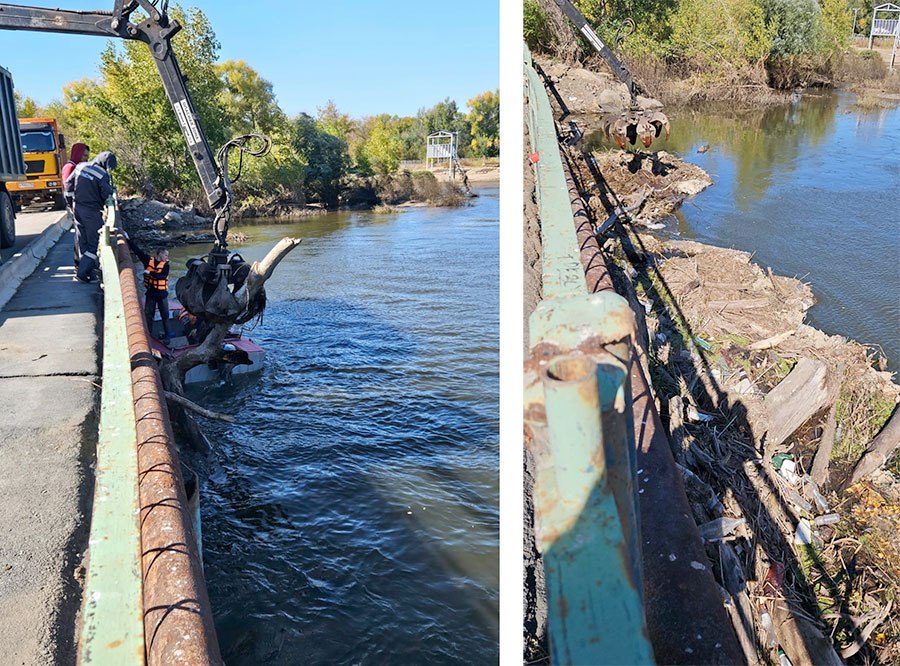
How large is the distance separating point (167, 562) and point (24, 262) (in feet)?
29.0

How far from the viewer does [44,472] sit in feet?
12.6

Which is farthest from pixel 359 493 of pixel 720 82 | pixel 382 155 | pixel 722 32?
pixel 382 155

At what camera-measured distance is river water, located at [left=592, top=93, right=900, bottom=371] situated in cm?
846

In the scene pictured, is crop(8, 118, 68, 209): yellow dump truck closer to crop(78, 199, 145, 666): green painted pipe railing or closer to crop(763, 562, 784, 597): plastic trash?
crop(78, 199, 145, 666): green painted pipe railing

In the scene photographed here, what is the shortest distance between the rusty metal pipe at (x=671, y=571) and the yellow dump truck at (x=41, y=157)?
17.8m

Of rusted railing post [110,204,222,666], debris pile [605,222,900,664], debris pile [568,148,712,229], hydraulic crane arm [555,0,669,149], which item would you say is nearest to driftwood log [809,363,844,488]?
debris pile [605,222,900,664]

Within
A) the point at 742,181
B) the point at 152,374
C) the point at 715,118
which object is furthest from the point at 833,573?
the point at 715,118

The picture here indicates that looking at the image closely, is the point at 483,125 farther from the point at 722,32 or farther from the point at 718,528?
the point at 718,528

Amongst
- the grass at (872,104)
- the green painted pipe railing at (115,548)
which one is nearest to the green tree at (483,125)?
the grass at (872,104)

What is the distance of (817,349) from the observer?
20.7 feet

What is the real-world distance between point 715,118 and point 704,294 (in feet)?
30.2

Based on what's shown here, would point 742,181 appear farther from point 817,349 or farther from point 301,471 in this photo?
point 301,471

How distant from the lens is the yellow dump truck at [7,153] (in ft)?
33.2

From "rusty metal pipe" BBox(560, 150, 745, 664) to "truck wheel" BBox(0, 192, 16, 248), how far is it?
10.5 meters
